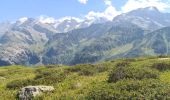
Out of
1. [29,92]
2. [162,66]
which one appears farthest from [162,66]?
[29,92]

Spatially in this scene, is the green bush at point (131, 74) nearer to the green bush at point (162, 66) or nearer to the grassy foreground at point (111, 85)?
the grassy foreground at point (111, 85)

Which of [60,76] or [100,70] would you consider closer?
[60,76]

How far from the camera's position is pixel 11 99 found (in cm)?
2630

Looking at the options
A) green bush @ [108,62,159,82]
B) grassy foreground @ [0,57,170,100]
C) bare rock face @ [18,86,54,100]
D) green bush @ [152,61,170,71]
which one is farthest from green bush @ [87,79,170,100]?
green bush @ [152,61,170,71]

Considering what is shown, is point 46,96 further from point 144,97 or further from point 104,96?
point 144,97

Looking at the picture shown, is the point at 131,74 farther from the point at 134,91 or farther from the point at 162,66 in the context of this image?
the point at 162,66

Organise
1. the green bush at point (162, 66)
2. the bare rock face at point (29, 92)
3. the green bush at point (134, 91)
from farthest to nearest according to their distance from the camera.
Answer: the green bush at point (162, 66) → the bare rock face at point (29, 92) → the green bush at point (134, 91)

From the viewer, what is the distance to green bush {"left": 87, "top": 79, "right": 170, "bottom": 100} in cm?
1880

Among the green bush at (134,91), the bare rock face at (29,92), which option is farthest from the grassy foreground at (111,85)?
the bare rock face at (29,92)

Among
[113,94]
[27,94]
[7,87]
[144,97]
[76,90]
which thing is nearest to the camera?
[144,97]

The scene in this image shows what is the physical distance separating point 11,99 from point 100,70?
46.9 ft

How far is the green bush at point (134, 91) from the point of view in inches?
740

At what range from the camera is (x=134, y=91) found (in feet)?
66.1

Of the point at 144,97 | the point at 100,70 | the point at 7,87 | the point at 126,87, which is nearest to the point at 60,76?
the point at 7,87
